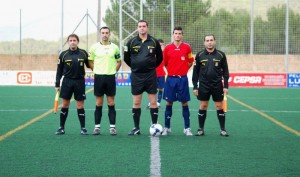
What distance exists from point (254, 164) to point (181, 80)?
139 inches

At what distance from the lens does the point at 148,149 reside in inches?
340

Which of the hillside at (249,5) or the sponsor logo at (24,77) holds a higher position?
the hillside at (249,5)

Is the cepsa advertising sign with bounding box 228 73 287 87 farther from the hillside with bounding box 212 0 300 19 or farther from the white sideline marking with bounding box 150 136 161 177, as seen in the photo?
the white sideline marking with bounding box 150 136 161 177

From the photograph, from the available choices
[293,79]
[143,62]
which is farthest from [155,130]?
[293,79]

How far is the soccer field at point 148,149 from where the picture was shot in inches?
275

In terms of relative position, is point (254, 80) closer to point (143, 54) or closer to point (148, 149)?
point (143, 54)

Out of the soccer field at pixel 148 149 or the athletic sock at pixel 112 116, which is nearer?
the soccer field at pixel 148 149

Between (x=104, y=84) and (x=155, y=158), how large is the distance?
9.71 ft

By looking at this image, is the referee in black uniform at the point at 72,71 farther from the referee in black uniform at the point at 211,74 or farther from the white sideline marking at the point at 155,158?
the referee in black uniform at the point at 211,74

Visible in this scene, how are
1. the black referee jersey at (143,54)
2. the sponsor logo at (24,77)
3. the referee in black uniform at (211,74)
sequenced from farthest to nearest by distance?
the sponsor logo at (24,77), the referee in black uniform at (211,74), the black referee jersey at (143,54)

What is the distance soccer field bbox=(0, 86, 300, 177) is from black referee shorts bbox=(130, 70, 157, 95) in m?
0.81

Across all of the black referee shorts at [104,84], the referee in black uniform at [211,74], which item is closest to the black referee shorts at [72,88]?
the black referee shorts at [104,84]

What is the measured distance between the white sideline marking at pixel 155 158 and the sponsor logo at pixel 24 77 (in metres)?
21.4

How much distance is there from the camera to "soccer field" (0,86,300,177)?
6.98 m
